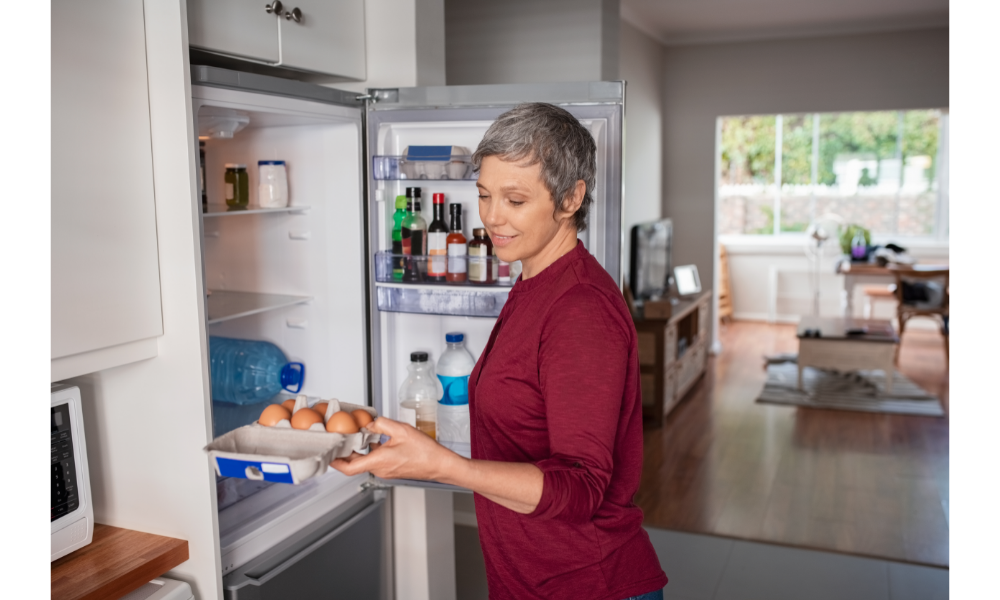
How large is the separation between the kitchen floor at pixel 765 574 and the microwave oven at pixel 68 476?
1.51m

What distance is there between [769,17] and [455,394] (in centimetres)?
506

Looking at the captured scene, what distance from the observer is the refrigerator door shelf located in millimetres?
1898

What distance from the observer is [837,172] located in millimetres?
8141

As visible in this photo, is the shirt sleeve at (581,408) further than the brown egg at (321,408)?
No

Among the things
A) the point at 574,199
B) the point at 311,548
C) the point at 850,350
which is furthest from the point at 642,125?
the point at 574,199

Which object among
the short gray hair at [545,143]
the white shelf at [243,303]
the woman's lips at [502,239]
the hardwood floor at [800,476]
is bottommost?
the hardwood floor at [800,476]

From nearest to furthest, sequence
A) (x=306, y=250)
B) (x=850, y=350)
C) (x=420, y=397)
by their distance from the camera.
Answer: (x=420, y=397) < (x=306, y=250) < (x=850, y=350)

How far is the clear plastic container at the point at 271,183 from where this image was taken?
204cm

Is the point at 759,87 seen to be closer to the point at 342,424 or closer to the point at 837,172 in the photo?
the point at 837,172

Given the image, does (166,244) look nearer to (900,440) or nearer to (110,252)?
(110,252)

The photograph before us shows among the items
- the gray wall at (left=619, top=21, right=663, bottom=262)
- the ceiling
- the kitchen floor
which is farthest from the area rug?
the ceiling

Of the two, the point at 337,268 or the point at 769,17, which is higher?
the point at 769,17

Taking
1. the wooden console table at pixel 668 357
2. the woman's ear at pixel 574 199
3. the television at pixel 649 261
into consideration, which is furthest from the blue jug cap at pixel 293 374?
the television at pixel 649 261

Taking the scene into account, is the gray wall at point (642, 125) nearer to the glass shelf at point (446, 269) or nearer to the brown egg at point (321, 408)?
the glass shelf at point (446, 269)
